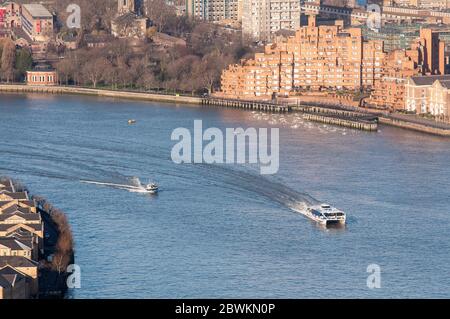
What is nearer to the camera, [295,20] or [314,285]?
[314,285]

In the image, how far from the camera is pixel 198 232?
1030 centimetres

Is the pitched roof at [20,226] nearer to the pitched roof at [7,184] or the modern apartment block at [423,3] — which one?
the pitched roof at [7,184]

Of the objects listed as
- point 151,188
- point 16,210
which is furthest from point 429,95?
point 16,210

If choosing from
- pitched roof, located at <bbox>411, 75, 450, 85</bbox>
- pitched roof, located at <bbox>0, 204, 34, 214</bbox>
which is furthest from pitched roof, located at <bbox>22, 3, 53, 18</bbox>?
pitched roof, located at <bbox>0, 204, 34, 214</bbox>

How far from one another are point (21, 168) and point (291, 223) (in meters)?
4.22

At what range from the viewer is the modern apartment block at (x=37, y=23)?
30.1 m

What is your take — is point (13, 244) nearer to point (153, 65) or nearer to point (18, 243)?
point (18, 243)

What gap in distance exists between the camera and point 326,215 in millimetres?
10906

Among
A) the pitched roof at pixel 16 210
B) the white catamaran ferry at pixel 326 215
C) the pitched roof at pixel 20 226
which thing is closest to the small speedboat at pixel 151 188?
the white catamaran ferry at pixel 326 215

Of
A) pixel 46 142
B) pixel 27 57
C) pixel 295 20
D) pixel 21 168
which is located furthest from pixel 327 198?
pixel 295 20

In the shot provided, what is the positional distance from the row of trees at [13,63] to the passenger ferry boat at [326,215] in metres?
15.2

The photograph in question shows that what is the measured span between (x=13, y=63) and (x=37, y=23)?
4.51m
